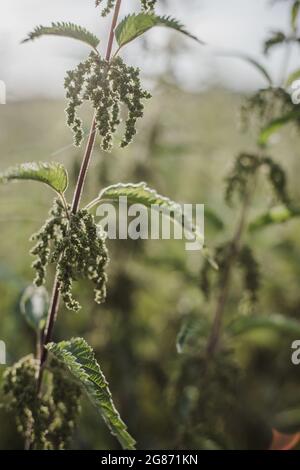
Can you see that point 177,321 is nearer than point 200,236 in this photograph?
No

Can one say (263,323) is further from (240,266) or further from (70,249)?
(70,249)

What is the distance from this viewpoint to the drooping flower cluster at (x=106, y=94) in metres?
1.76

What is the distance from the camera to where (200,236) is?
1.70m

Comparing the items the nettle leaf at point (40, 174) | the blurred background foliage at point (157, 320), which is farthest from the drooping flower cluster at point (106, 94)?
the blurred background foliage at point (157, 320)

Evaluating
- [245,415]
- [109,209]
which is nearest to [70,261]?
[109,209]

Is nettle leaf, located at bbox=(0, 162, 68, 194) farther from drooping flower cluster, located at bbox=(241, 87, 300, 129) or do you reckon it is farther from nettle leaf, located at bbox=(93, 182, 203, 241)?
drooping flower cluster, located at bbox=(241, 87, 300, 129)

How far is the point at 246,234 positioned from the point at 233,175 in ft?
1.72

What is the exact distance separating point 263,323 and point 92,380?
1383mm

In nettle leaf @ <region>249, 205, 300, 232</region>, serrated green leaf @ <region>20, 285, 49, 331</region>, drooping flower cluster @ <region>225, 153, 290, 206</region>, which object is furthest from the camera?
drooping flower cluster @ <region>225, 153, 290, 206</region>

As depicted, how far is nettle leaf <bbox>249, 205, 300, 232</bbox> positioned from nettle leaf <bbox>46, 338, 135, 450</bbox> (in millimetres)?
1417

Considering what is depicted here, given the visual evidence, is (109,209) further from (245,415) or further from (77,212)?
(245,415)

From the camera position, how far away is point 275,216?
2988 millimetres

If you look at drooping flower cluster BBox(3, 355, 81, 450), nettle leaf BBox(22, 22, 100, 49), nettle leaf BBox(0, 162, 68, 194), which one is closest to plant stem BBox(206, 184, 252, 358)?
drooping flower cluster BBox(3, 355, 81, 450)

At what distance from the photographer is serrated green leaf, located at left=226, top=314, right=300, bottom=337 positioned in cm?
285
